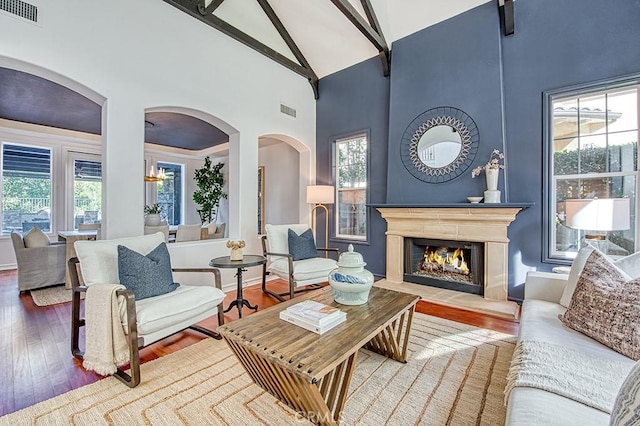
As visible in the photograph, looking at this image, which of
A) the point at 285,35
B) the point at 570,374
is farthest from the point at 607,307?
the point at 285,35

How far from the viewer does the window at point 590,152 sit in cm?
300

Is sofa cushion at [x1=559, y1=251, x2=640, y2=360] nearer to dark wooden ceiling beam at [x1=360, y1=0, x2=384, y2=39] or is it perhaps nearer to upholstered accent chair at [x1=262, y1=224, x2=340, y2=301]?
upholstered accent chair at [x1=262, y1=224, x2=340, y2=301]

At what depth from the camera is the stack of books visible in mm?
1649

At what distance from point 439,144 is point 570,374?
3251 millimetres

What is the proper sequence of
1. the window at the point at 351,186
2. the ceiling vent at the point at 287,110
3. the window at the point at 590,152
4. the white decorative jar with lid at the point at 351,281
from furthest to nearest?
the window at the point at 351,186 → the ceiling vent at the point at 287,110 → the window at the point at 590,152 → the white decorative jar with lid at the point at 351,281

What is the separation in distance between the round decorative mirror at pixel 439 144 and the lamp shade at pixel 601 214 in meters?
1.38

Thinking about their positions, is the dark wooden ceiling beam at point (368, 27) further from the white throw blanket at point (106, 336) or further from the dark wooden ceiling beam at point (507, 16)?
the white throw blanket at point (106, 336)

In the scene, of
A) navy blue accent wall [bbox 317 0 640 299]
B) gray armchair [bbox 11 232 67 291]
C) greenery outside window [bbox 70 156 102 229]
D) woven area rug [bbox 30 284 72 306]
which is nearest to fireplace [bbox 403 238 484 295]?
navy blue accent wall [bbox 317 0 640 299]

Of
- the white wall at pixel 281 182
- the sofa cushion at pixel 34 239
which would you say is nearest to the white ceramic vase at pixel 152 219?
the sofa cushion at pixel 34 239

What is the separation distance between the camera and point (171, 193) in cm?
831

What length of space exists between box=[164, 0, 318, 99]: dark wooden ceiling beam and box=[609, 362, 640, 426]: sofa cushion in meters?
4.69

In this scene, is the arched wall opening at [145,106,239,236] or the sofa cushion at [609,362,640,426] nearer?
the sofa cushion at [609,362,640,426]

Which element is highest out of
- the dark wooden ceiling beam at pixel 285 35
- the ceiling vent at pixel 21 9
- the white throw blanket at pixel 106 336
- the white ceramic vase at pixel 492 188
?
the dark wooden ceiling beam at pixel 285 35

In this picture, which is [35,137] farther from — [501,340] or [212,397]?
[501,340]
